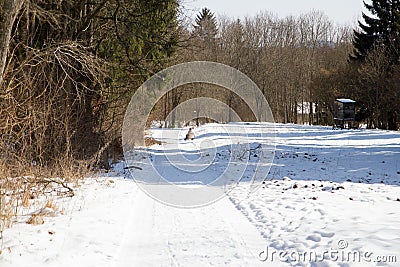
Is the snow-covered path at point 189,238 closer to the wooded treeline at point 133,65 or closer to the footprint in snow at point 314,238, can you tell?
the footprint in snow at point 314,238

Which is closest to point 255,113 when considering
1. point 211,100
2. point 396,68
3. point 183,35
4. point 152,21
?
point 211,100

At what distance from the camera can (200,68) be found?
36094mm

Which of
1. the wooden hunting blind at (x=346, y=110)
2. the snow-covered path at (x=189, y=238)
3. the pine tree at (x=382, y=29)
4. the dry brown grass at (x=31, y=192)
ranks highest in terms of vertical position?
the pine tree at (x=382, y=29)

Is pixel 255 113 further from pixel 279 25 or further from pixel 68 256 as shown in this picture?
pixel 68 256

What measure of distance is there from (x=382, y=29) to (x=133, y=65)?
30254mm

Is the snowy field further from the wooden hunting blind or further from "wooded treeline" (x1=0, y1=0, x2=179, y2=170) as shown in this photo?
the wooden hunting blind

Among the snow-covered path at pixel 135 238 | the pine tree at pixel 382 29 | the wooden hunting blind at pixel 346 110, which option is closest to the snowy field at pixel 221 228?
the snow-covered path at pixel 135 238

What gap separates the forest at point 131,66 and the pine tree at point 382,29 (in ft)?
0.31

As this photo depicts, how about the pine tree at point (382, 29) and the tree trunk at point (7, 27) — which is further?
Answer: the pine tree at point (382, 29)

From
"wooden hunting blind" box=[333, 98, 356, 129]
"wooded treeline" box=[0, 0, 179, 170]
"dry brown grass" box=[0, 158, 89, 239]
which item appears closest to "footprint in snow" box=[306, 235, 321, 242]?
"dry brown grass" box=[0, 158, 89, 239]

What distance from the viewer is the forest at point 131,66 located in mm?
7398

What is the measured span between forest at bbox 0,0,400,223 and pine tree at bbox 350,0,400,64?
0.09 meters

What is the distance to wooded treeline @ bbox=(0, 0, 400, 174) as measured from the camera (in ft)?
24.6

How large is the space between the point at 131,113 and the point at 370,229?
11915 mm
